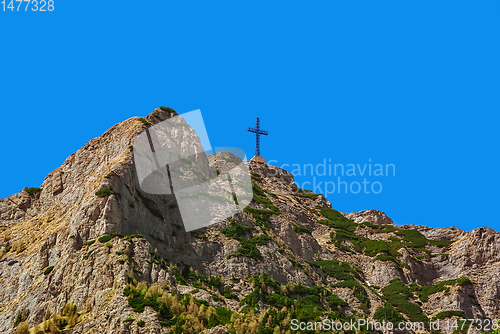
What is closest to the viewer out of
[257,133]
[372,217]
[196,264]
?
[196,264]

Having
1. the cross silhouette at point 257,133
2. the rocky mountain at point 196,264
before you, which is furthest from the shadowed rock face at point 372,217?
the cross silhouette at point 257,133

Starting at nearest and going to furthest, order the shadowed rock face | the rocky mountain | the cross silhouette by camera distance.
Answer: the rocky mountain < the shadowed rock face < the cross silhouette

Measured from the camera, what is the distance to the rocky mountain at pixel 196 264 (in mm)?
43125

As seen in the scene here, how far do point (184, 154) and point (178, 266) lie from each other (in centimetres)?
1911

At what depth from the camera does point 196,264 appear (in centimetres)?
5644

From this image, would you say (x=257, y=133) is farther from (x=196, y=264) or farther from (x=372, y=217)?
(x=196, y=264)

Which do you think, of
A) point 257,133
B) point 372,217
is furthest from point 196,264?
point 257,133

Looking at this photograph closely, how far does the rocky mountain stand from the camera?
43125 mm

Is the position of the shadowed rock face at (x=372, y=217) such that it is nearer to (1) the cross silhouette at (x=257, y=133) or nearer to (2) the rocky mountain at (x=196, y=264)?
(2) the rocky mountain at (x=196, y=264)

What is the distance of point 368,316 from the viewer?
63781 mm

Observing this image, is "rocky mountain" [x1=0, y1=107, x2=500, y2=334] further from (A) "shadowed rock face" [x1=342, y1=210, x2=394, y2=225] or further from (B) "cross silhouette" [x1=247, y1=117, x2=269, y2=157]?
(B) "cross silhouette" [x1=247, y1=117, x2=269, y2=157]

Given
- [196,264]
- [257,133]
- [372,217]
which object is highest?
[257,133]

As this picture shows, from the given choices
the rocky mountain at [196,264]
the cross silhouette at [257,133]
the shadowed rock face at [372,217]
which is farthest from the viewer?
the cross silhouette at [257,133]

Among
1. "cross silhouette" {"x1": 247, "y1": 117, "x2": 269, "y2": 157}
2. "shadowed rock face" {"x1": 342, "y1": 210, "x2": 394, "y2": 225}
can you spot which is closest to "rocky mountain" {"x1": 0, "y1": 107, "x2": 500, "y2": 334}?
"shadowed rock face" {"x1": 342, "y1": 210, "x2": 394, "y2": 225}
